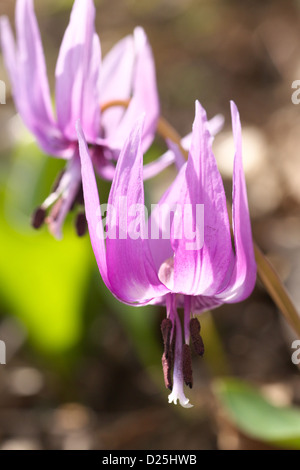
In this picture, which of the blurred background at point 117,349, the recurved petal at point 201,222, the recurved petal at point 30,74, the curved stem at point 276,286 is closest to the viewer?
the recurved petal at point 201,222

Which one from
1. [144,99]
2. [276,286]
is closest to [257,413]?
[276,286]

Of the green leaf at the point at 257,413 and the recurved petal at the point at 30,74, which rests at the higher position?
the recurved petal at the point at 30,74

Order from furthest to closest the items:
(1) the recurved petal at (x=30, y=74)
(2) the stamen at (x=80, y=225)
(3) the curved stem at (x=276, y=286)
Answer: (2) the stamen at (x=80, y=225) < (1) the recurved petal at (x=30, y=74) < (3) the curved stem at (x=276, y=286)

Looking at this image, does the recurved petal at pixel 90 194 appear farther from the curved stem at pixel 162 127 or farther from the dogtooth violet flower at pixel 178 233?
the curved stem at pixel 162 127

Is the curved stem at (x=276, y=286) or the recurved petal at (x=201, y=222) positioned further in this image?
the curved stem at (x=276, y=286)

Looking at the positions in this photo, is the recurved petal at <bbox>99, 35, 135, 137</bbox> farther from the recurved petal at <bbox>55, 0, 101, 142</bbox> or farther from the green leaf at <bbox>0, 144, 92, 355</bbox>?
the green leaf at <bbox>0, 144, 92, 355</bbox>

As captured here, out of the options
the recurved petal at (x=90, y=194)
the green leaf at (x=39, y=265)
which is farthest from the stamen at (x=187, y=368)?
the green leaf at (x=39, y=265)

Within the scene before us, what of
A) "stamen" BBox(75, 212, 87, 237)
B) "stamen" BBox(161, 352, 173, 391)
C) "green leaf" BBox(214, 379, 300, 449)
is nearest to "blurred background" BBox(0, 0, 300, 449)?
"green leaf" BBox(214, 379, 300, 449)
